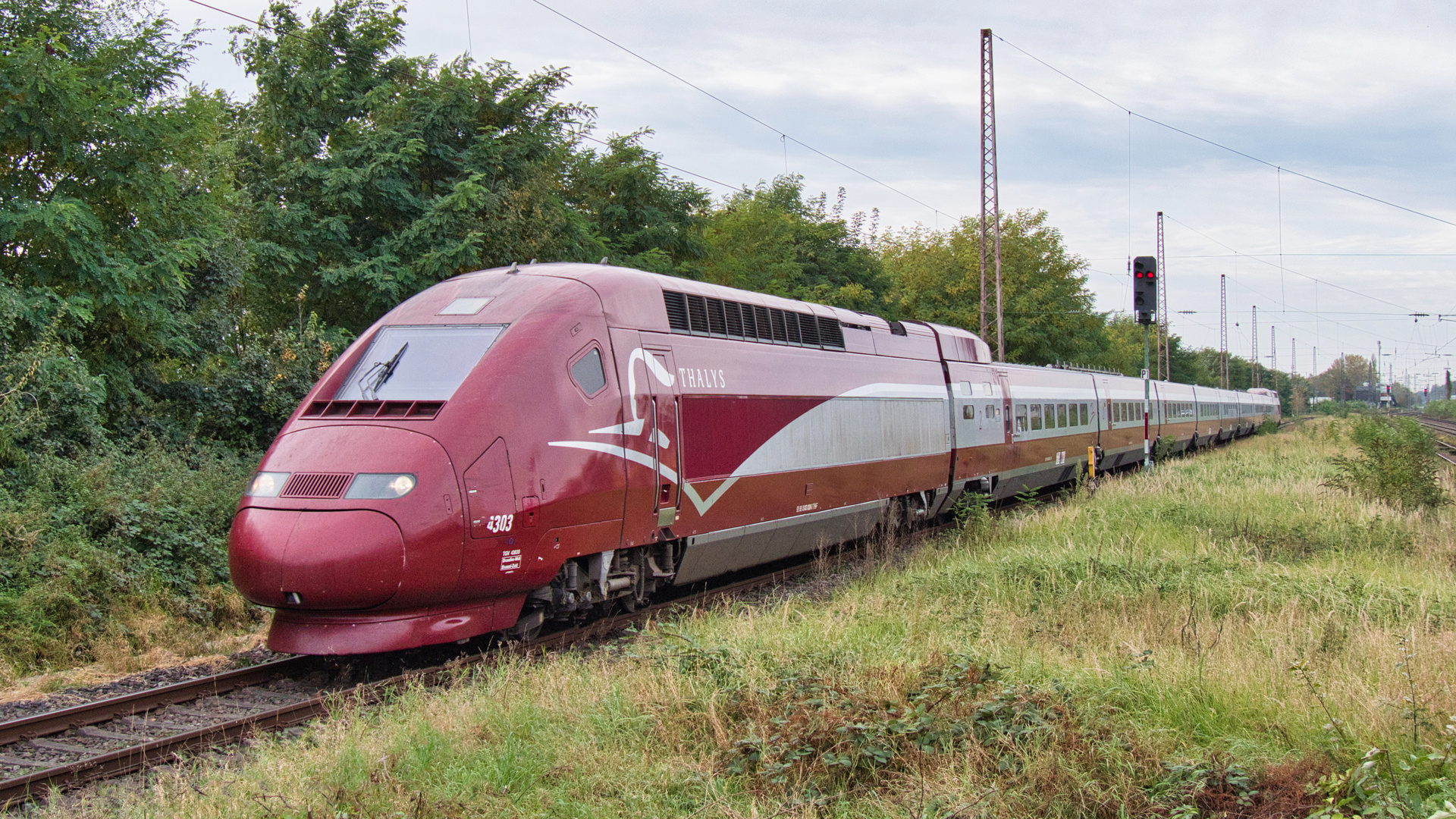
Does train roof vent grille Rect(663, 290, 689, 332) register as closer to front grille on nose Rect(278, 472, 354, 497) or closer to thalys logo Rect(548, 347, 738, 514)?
thalys logo Rect(548, 347, 738, 514)

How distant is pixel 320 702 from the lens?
23.4 feet

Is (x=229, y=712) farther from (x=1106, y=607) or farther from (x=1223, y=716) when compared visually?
(x=1106, y=607)

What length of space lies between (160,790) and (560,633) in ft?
13.4

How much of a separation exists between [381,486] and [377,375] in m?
1.47

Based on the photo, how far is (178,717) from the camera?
6883 mm

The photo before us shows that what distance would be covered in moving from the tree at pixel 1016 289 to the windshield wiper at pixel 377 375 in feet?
119

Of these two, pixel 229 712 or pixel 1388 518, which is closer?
pixel 229 712

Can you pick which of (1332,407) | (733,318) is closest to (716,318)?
(733,318)

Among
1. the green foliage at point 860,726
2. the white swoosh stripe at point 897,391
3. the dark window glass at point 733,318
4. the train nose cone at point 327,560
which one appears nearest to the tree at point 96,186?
the train nose cone at point 327,560

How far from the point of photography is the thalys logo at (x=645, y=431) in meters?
8.43

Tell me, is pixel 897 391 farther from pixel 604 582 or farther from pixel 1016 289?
pixel 1016 289

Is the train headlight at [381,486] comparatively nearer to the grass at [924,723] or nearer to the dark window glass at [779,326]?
the grass at [924,723]

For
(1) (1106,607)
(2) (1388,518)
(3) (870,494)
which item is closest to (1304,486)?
(2) (1388,518)

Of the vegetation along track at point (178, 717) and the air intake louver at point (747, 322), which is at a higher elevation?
the air intake louver at point (747, 322)
